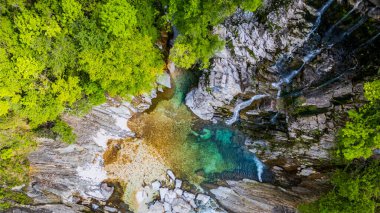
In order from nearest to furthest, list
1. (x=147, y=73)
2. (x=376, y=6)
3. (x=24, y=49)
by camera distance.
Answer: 1. (x=376, y=6)
2. (x=24, y=49)
3. (x=147, y=73)

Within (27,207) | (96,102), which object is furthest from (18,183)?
(96,102)

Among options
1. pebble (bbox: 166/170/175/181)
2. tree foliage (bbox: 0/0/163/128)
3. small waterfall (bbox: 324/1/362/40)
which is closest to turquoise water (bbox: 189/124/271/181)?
pebble (bbox: 166/170/175/181)

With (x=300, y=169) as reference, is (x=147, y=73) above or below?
above

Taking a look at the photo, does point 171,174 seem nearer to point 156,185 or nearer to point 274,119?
point 156,185

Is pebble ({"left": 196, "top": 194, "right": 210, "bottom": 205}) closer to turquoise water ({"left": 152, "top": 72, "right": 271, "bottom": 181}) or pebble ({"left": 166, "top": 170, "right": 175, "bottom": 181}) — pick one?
turquoise water ({"left": 152, "top": 72, "right": 271, "bottom": 181})

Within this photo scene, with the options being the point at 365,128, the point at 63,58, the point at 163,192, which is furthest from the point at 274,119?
the point at 63,58

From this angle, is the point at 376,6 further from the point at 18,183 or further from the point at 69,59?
the point at 18,183
